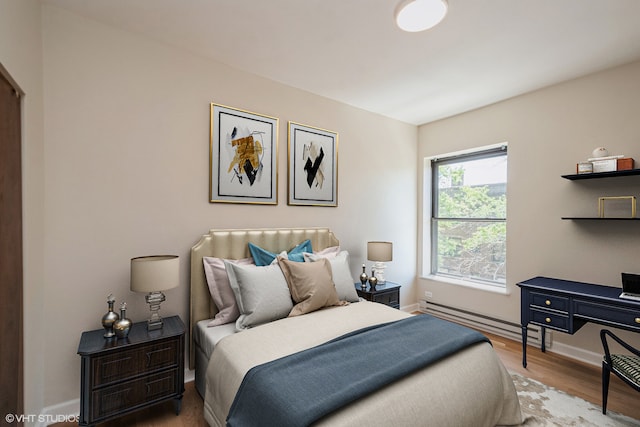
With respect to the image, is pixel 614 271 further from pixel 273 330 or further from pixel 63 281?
pixel 63 281

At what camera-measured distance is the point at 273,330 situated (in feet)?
6.63

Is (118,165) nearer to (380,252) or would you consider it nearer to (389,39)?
(389,39)

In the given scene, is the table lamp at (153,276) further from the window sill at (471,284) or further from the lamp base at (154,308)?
the window sill at (471,284)

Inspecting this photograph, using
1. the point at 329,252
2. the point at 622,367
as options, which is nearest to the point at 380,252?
the point at 329,252

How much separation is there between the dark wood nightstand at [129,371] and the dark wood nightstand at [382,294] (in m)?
1.86

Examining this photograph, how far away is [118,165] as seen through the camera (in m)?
2.24

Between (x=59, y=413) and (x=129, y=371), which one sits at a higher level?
(x=129, y=371)

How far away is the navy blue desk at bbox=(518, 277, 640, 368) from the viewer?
228 cm

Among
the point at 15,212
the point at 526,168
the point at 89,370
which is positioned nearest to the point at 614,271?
the point at 526,168

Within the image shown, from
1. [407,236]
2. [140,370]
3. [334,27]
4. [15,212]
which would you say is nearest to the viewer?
[15,212]

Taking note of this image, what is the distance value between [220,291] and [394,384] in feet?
5.11

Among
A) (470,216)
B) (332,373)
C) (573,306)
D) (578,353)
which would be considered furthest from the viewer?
(470,216)

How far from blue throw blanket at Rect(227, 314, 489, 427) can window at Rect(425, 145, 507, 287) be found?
2.19 m

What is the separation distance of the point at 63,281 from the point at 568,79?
15.5ft
